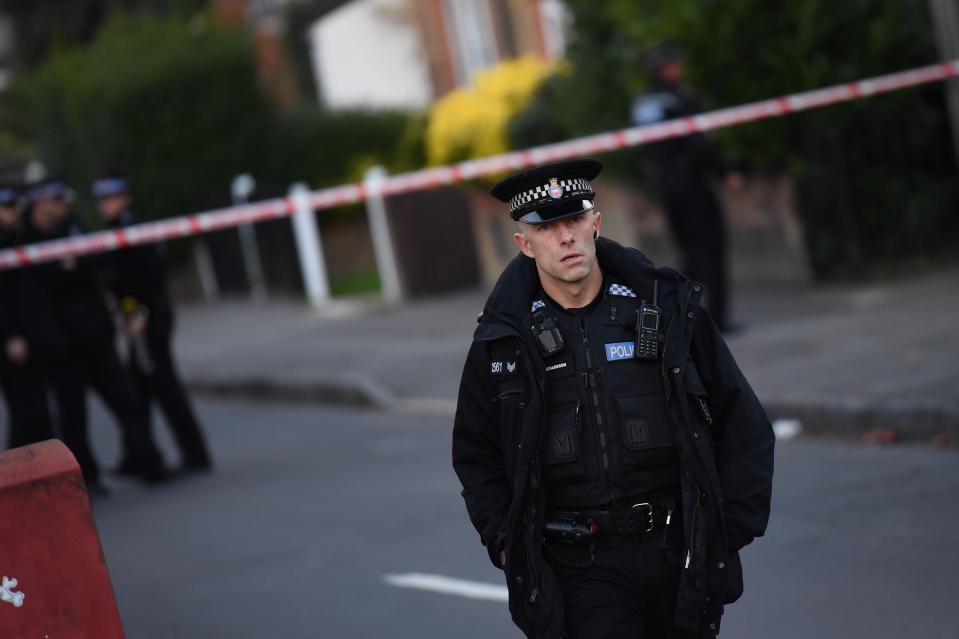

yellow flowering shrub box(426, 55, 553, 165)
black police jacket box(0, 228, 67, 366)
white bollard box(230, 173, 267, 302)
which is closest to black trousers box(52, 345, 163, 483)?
black police jacket box(0, 228, 67, 366)

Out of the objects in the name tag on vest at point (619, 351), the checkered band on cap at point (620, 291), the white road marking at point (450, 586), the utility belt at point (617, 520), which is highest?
the checkered band on cap at point (620, 291)

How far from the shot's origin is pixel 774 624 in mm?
6125

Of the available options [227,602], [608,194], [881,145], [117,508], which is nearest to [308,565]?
[227,602]

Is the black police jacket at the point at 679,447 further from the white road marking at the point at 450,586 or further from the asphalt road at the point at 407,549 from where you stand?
the white road marking at the point at 450,586

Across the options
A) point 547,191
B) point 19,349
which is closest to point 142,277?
point 19,349

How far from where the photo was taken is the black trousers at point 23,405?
1044 centimetres

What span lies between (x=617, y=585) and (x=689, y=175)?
25.7 feet

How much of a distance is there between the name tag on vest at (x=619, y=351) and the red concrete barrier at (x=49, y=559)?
5.36 ft

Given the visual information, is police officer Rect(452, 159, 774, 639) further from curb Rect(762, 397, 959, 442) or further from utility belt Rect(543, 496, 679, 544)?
curb Rect(762, 397, 959, 442)

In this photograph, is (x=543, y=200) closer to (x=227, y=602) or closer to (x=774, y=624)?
(x=774, y=624)

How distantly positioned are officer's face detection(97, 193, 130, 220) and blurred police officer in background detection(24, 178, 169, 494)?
0.24 meters

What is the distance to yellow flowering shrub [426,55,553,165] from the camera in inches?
734

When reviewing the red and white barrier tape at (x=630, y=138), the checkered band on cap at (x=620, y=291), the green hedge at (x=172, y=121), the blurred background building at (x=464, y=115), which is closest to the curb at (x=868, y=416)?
the red and white barrier tape at (x=630, y=138)

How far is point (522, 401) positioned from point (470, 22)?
20.8m
